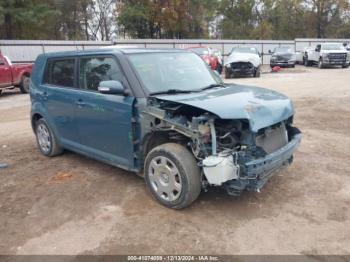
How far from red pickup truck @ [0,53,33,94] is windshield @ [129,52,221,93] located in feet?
41.1

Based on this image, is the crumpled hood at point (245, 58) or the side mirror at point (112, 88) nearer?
the side mirror at point (112, 88)

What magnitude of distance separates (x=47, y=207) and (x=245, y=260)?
2.45 meters

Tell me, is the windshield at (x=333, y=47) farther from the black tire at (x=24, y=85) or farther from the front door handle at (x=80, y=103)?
the front door handle at (x=80, y=103)

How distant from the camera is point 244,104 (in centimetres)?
403

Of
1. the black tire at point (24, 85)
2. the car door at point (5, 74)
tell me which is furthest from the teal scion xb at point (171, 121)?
the black tire at point (24, 85)

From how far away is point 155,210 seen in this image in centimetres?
425

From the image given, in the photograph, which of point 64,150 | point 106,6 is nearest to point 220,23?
point 106,6

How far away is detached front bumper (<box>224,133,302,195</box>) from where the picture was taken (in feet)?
12.5

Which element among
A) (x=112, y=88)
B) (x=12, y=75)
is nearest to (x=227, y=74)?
(x=12, y=75)

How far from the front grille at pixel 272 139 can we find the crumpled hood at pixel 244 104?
0.18 meters

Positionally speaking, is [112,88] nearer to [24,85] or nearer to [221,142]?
[221,142]

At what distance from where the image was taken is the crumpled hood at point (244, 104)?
12.5 ft

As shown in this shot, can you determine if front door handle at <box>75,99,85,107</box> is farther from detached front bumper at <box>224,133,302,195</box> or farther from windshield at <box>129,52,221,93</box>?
detached front bumper at <box>224,133,302,195</box>

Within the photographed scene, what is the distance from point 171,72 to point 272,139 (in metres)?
1.58
